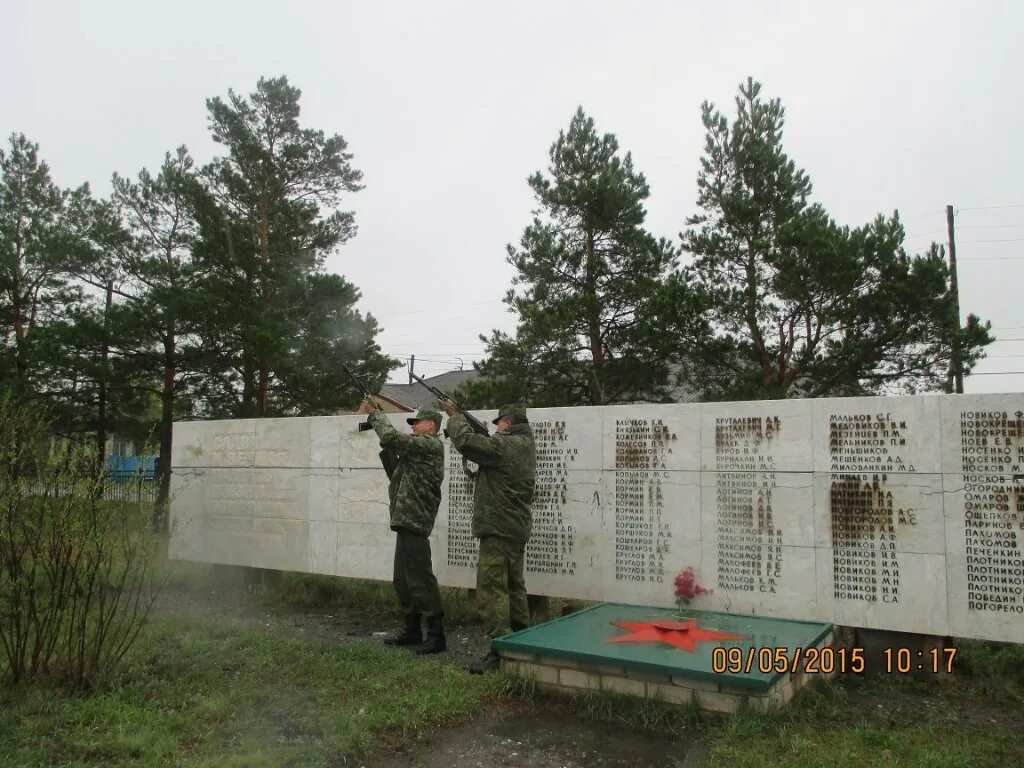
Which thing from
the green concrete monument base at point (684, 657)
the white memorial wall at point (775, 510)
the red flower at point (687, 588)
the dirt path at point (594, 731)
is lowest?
the dirt path at point (594, 731)

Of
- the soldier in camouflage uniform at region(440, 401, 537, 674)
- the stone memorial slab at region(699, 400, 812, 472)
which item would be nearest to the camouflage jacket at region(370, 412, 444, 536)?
the soldier in camouflage uniform at region(440, 401, 537, 674)

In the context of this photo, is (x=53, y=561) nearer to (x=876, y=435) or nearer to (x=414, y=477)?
(x=414, y=477)

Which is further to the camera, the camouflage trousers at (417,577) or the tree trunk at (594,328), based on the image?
the tree trunk at (594,328)

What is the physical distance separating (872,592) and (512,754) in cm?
282

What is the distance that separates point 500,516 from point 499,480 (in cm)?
26

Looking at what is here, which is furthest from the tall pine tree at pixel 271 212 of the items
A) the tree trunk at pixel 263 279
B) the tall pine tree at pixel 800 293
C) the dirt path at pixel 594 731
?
the dirt path at pixel 594 731

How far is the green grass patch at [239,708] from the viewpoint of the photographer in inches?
136

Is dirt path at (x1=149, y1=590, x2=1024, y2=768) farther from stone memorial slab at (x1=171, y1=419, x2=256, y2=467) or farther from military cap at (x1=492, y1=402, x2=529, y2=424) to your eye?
stone memorial slab at (x1=171, y1=419, x2=256, y2=467)

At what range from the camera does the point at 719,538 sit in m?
5.58

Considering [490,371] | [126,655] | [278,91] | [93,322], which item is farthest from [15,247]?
[126,655]

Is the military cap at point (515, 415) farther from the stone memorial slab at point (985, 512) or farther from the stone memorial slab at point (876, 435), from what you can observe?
the stone memorial slab at point (985, 512)

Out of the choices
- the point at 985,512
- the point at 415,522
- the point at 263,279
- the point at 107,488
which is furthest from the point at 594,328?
the point at 107,488

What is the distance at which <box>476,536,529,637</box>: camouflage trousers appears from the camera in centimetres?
520

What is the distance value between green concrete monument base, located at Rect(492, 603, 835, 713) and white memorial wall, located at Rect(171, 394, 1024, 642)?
468mm
